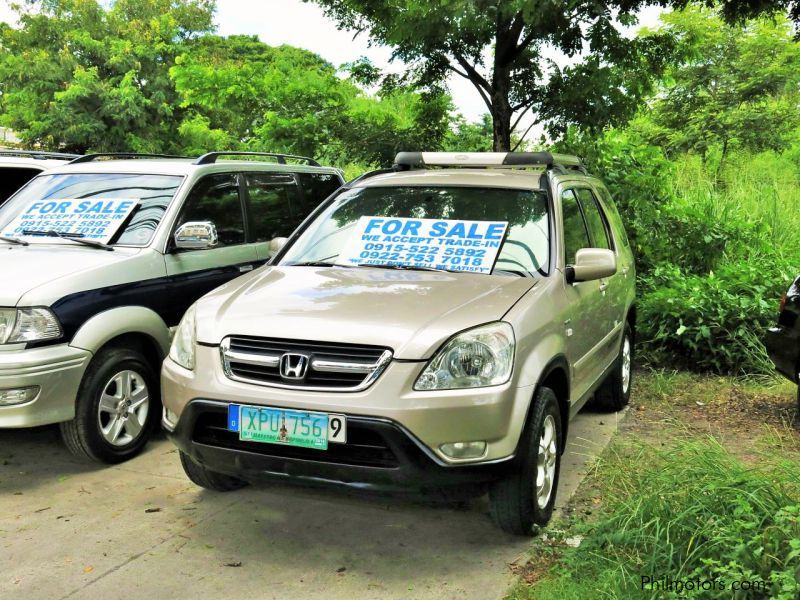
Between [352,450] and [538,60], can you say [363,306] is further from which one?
[538,60]

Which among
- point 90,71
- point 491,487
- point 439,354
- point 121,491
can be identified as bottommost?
point 121,491

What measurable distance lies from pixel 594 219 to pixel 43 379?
3.48 meters

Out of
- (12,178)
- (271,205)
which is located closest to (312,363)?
(271,205)

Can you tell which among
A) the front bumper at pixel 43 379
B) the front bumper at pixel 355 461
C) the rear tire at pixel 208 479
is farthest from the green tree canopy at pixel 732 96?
the front bumper at pixel 355 461

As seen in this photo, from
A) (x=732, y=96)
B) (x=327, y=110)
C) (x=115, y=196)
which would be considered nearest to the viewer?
(x=115, y=196)

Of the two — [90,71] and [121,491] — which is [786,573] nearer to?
[121,491]

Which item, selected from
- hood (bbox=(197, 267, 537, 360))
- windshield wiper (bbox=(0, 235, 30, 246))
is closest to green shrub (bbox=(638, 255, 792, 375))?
hood (bbox=(197, 267, 537, 360))

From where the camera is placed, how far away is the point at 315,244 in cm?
445

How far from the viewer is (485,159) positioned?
475 centimetres

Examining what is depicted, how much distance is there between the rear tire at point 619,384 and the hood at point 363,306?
2183 millimetres

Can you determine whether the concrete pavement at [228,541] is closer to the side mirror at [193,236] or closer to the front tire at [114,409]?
the front tire at [114,409]

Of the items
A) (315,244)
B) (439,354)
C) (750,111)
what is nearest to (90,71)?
(750,111)

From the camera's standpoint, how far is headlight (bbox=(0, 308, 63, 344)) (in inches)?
163

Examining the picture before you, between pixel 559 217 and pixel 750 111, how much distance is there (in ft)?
42.0
